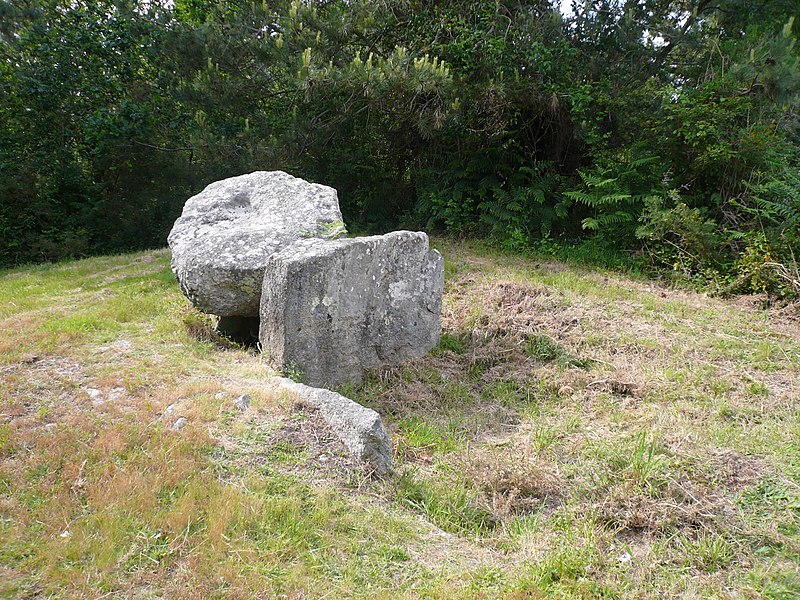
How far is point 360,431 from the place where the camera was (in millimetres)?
3846

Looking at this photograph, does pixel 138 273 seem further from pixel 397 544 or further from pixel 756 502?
pixel 756 502

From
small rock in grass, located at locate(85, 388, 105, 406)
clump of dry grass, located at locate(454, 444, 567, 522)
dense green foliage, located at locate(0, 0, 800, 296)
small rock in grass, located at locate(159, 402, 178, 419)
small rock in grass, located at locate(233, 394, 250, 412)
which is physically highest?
dense green foliage, located at locate(0, 0, 800, 296)

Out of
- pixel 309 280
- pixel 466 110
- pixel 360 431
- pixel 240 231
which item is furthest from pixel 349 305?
pixel 466 110

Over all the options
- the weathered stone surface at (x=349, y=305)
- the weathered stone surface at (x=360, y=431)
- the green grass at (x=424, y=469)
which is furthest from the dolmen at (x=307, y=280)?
the green grass at (x=424, y=469)

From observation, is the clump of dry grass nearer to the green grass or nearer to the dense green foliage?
the green grass

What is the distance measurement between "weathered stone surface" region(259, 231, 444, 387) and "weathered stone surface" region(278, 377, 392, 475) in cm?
114

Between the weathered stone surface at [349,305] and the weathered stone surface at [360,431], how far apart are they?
114cm

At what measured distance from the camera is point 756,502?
3570mm

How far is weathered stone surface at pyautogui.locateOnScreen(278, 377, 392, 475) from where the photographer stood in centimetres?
381

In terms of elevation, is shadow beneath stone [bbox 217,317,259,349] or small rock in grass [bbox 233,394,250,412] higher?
small rock in grass [bbox 233,394,250,412]

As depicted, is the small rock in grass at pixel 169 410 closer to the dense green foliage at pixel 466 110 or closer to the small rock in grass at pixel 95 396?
the small rock in grass at pixel 95 396

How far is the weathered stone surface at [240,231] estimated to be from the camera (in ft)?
19.2

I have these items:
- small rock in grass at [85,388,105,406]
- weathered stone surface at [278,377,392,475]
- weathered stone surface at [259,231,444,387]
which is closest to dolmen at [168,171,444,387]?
weathered stone surface at [259,231,444,387]

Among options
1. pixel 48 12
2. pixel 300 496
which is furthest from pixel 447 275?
pixel 48 12
